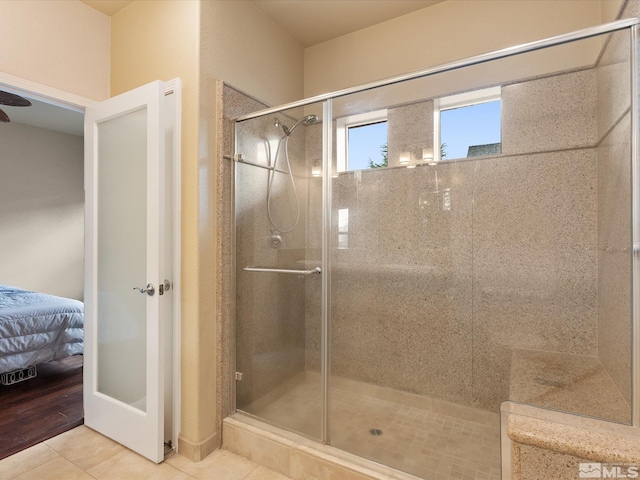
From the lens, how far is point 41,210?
4.92 metres

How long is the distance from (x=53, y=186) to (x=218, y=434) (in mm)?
4885

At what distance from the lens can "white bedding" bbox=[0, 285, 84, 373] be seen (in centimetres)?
284

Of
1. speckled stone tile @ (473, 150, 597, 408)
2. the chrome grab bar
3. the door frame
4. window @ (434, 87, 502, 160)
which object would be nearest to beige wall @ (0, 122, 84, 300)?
the door frame

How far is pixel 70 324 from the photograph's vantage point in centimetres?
325

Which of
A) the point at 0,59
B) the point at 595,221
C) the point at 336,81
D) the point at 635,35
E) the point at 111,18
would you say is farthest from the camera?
the point at 336,81

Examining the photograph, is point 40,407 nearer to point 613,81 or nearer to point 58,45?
point 58,45

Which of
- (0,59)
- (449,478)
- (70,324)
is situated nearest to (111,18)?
(0,59)

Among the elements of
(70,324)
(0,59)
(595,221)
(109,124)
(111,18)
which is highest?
(111,18)

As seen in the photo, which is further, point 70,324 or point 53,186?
point 53,186

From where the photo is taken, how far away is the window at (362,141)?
213 cm

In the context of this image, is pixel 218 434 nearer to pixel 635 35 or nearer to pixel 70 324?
pixel 70 324

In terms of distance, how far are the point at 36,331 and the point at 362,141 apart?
327 cm

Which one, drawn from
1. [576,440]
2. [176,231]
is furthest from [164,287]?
[576,440]

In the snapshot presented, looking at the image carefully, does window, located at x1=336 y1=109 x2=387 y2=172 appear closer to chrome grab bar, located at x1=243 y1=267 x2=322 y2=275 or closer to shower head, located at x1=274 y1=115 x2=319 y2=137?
shower head, located at x1=274 y1=115 x2=319 y2=137
